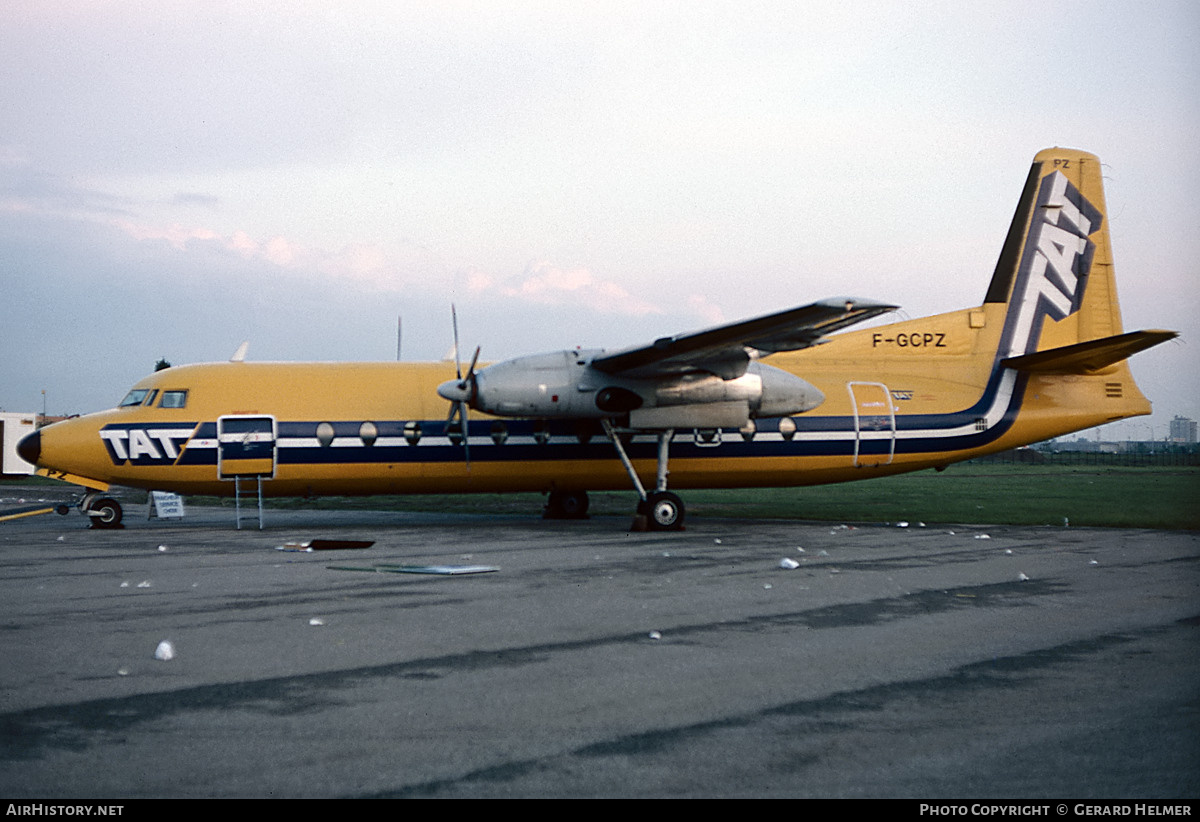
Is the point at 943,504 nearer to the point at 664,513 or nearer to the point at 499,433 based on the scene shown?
the point at 664,513

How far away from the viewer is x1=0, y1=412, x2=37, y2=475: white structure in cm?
4150

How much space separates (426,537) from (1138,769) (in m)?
12.7

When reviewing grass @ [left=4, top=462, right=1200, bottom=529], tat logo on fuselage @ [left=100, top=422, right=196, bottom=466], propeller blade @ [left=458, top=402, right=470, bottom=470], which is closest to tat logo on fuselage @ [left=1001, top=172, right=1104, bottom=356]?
grass @ [left=4, top=462, right=1200, bottom=529]

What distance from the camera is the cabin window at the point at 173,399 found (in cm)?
1773

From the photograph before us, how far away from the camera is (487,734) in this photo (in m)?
4.79

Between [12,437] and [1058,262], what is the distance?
41.8 m

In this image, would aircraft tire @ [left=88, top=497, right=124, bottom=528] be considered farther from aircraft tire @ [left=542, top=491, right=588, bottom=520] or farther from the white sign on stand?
aircraft tire @ [left=542, top=491, right=588, bottom=520]

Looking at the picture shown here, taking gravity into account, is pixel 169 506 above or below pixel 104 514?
below

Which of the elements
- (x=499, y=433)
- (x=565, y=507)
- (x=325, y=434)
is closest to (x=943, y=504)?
(x=565, y=507)

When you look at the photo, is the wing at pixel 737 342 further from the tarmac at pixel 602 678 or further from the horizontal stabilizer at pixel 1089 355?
the horizontal stabilizer at pixel 1089 355

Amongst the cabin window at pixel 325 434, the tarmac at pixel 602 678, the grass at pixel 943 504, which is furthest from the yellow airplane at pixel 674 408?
the tarmac at pixel 602 678

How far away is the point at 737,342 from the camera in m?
15.4

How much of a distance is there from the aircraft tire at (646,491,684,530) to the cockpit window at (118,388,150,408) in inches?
385

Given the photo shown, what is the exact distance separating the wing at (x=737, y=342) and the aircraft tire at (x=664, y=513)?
7.45 ft
